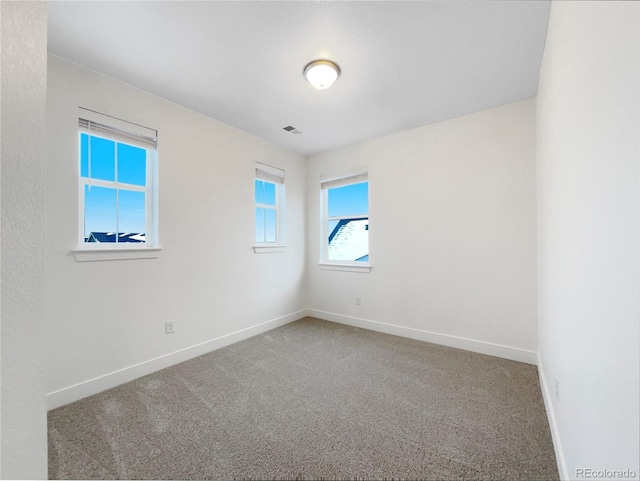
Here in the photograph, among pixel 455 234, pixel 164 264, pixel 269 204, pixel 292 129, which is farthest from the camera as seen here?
pixel 269 204

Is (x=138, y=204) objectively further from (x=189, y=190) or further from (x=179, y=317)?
(x=179, y=317)

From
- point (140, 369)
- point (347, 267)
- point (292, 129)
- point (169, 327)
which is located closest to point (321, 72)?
point (292, 129)

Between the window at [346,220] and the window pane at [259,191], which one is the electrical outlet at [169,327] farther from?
the window at [346,220]

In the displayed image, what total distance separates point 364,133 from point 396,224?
1.25m

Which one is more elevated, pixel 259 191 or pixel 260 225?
pixel 259 191

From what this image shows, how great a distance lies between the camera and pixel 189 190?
276 cm

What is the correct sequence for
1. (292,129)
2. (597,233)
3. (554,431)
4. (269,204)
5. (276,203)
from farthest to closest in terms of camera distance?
(276,203) → (269,204) → (292,129) → (554,431) → (597,233)

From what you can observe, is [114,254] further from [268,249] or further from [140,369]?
[268,249]

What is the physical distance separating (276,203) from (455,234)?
2.42 meters

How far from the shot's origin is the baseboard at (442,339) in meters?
2.63

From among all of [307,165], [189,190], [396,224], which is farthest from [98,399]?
[307,165]

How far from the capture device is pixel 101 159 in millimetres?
2248

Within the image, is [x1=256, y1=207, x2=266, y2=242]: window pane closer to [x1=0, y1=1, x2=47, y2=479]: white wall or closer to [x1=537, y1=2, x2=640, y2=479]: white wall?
[x1=0, y1=1, x2=47, y2=479]: white wall

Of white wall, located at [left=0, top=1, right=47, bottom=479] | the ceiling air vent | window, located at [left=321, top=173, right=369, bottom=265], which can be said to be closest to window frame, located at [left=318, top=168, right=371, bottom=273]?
window, located at [left=321, top=173, right=369, bottom=265]
